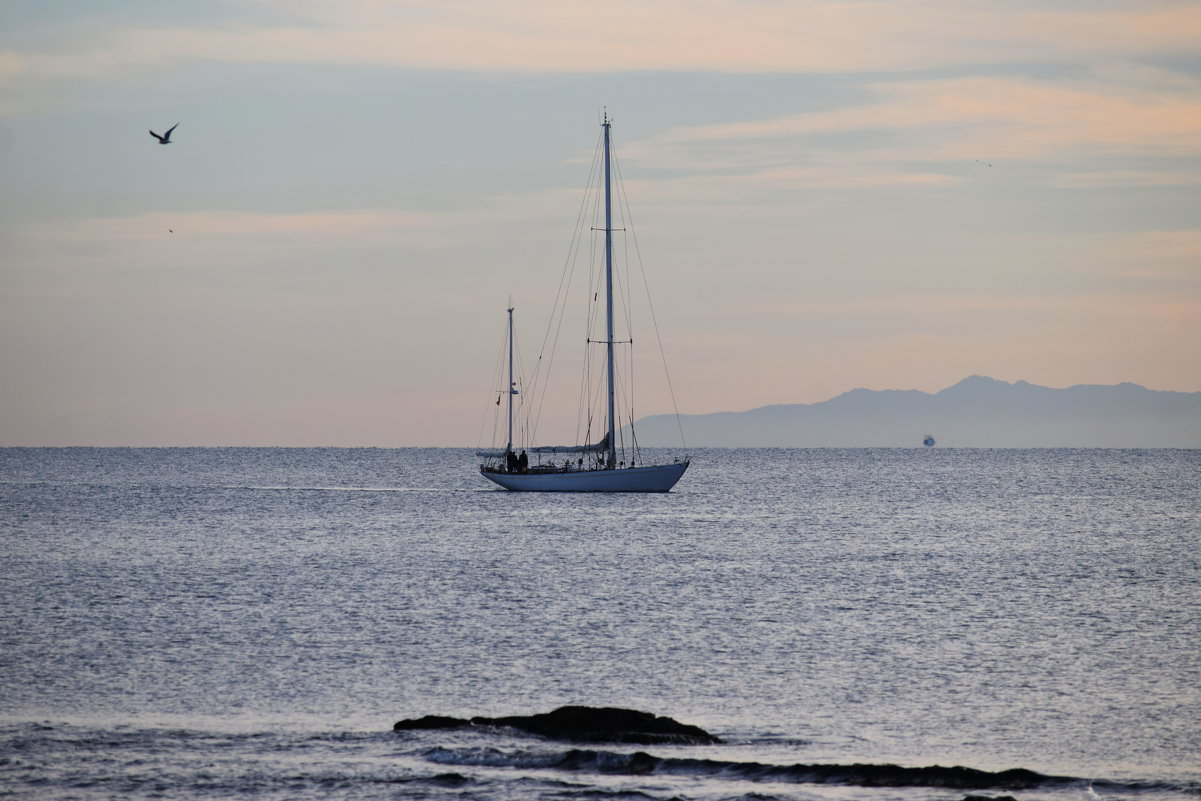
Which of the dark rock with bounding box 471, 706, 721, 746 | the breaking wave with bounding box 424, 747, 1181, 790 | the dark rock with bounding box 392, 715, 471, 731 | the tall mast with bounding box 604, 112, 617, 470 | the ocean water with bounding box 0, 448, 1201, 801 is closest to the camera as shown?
the breaking wave with bounding box 424, 747, 1181, 790

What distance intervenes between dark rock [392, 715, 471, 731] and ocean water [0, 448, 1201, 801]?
1.34ft

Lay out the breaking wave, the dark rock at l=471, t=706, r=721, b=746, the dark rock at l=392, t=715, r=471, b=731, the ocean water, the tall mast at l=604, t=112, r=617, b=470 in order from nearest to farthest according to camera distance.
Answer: the breaking wave < the ocean water < the dark rock at l=471, t=706, r=721, b=746 < the dark rock at l=392, t=715, r=471, b=731 < the tall mast at l=604, t=112, r=617, b=470

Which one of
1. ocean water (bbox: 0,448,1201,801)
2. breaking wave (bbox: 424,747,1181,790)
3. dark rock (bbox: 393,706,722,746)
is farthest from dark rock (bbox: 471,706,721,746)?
breaking wave (bbox: 424,747,1181,790)

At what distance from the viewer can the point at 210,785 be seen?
20.9 meters

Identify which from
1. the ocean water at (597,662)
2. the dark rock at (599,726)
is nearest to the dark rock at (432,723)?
the dark rock at (599,726)

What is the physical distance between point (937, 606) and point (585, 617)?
11546mm

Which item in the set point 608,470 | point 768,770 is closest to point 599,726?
point 768,770

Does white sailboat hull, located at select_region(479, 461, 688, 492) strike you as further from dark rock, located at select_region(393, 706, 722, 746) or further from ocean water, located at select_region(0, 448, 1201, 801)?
dark rock, located at select_region(393, 706, 722, 746)

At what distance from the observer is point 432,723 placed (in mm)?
24156

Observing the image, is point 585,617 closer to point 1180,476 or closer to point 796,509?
point 796,509

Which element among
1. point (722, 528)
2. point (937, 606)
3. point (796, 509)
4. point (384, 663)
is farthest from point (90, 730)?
point (796, 509)

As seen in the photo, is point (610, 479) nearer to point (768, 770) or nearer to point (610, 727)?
point (610, 727)

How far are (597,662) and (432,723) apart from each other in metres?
7.97

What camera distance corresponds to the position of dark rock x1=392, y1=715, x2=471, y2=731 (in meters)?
24.1
